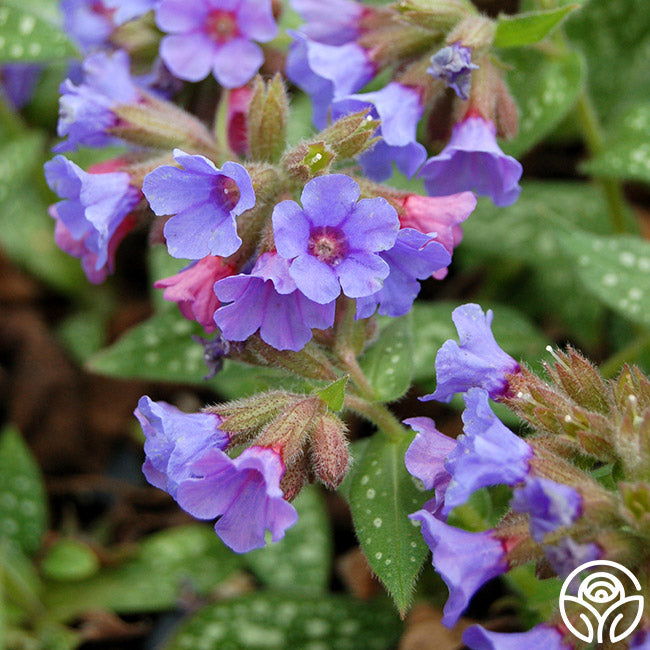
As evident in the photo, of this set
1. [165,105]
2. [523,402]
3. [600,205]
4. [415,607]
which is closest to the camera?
[523,402]

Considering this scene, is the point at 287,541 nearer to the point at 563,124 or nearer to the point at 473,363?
the point at 473,363

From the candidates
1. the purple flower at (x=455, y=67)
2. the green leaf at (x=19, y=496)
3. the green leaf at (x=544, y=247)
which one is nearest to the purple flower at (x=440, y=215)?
the purple flower at (x=455, y=67)

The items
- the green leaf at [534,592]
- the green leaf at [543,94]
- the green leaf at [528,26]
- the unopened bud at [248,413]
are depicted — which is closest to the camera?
the unopened bud at [248,413]

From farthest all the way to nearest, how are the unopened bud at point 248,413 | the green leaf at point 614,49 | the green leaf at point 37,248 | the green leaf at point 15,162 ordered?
the green leaf at point 37,248
the green leaf at point 614,49
the green leaf at point 15,162
the unopened bud at point 248,413

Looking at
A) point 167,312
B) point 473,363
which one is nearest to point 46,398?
point 167,312

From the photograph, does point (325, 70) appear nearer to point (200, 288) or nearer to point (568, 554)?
point (200, 288)

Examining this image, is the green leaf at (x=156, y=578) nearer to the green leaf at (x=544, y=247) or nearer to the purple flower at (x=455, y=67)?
the green leaf at (x=544, y=247)
